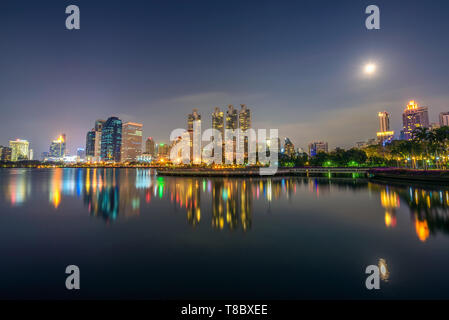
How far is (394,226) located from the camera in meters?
13.4

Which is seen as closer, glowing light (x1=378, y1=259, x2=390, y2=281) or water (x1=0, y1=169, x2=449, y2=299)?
water (x1=0, y1=169, x2=449, y2=299)

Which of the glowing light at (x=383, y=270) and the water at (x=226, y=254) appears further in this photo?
the glowing light at (x=383, y=270)

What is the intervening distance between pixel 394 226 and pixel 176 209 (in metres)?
16.7

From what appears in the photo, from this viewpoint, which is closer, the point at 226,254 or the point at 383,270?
the point at 383,270

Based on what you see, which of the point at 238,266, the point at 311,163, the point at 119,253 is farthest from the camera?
the point at 311,163

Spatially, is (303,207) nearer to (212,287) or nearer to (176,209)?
(176,209)

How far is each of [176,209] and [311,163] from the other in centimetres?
10090

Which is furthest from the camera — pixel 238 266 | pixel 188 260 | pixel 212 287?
pixel 188 260

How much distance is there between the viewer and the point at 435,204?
19.0 m

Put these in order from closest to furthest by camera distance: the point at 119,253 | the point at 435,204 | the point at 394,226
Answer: the point at 119,253 < the point at 394,226 < the point at 435,204

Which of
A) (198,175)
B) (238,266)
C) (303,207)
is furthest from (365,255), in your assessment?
(198,175)

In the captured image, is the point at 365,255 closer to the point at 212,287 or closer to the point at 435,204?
the point at 212,287
